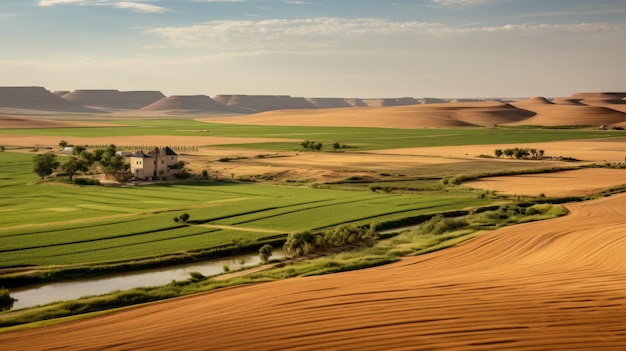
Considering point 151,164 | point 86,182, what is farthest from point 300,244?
point 151,164

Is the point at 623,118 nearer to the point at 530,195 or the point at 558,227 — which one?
the point at 530,195

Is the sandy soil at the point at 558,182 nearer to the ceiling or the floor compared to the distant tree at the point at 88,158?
nearer to the floor

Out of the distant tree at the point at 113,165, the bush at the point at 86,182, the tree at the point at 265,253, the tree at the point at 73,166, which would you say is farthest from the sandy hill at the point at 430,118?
the tree at the point at 265,253

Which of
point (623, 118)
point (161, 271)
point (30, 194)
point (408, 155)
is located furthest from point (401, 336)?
point (623, 118)

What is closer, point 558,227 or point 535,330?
point 535,330

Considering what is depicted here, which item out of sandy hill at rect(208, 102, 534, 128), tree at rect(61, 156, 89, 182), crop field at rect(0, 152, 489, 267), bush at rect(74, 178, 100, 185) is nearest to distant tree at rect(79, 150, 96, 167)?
tree at rect(61, 156, 89, 182)

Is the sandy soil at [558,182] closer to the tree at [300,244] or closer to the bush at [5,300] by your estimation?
the tree at [300,244]

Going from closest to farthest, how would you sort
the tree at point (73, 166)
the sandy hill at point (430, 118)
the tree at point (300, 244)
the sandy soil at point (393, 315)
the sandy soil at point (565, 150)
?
the sandy soil at point (393, 315)
the tree at point (300, 244)
the tree at point (73, 166)
the sandy soil at point (565, 150)
the sandy hill at point (430, 118)

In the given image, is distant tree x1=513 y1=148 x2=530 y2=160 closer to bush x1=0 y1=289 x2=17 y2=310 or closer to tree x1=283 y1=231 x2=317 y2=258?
tree x1=283 y1=231 x2=317 y2=258
